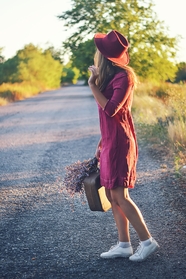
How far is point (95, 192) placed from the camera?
12.5 feet

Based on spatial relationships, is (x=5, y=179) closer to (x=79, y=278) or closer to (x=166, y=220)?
(x=166, y=220)

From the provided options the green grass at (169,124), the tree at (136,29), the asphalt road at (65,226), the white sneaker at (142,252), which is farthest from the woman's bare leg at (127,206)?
the tree at (136,29)

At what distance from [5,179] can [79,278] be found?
378 cm

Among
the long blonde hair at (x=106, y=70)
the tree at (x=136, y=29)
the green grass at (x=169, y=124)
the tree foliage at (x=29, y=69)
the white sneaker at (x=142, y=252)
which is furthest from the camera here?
the tree foliage at (x=29, y=69)

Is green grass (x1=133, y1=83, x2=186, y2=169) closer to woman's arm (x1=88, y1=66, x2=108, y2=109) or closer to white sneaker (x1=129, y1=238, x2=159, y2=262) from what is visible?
white sneaker (x1=129, y1=238, x2=159, y2=262)

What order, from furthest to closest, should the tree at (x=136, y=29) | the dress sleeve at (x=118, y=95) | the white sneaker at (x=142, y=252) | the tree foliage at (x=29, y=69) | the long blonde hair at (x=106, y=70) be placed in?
the tree foliage at (x=29, y=69) < the tree at (x=136, y=29) < the white sneaker at (x=142, y=252) < the long blonde hair at (x=106, y=70) < the dress sleeve at (x=118, y=95)

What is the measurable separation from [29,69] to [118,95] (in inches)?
2073

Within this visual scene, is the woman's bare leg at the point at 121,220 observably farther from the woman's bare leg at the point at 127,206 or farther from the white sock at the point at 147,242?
the white sock at the point at 147,242

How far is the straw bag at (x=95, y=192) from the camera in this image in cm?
382

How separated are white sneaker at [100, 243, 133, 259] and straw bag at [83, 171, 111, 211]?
0.36 meters

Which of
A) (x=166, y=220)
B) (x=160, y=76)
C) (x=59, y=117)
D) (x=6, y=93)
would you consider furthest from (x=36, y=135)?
(x=160, y=76)

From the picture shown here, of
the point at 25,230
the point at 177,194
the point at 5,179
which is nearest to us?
the point at 25,230

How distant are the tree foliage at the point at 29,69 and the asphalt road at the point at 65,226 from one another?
38.1 m

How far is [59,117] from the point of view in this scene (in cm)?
1644
